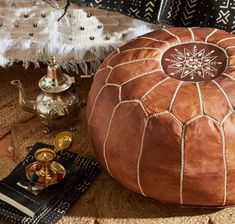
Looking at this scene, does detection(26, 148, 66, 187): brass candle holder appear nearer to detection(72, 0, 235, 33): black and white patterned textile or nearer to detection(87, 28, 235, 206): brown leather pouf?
detection(87, 28, 235, 206): brown leather pouf

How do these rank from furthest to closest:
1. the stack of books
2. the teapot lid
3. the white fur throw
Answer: the white fur throw
the teapot lid
the stack of books

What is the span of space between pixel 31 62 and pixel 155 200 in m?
0.68

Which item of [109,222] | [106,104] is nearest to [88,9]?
[106,104]

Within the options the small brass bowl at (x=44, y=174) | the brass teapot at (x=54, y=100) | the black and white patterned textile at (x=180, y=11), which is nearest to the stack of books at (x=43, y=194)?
the small brass bowl at (x=44, y=174)

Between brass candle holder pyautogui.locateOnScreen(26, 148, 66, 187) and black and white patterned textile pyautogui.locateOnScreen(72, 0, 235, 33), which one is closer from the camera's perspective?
brass candle holder pyautogui.locateOnScreen(26, 148, 66, 187)

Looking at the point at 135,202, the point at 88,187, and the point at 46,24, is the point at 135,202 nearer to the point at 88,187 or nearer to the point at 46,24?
the point at 88,187

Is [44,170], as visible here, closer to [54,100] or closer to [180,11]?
[54,100]

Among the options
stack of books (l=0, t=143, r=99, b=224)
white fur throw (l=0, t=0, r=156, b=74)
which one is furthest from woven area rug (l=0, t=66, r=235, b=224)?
white fur throw (l=0, t=0, r=156, b=74)

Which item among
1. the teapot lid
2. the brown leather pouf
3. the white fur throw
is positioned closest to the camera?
the brown leather pouf

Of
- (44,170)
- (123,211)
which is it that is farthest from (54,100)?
(123,211)

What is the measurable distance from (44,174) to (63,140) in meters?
0.17

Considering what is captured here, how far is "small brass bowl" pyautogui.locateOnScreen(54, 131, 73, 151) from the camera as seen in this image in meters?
1.47

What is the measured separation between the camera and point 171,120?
115 cm

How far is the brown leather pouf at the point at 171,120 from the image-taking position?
3.75 feet
